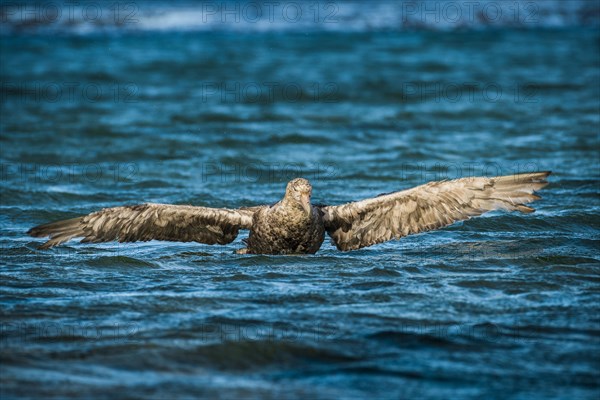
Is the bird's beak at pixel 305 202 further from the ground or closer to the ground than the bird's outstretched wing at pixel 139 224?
further from the ground

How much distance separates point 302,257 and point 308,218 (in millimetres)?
439

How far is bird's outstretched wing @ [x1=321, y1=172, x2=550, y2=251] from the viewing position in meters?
8.61

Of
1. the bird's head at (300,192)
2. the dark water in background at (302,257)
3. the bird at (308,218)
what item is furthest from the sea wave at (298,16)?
the bird's head at (300,192)

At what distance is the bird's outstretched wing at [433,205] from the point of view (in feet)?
28.2

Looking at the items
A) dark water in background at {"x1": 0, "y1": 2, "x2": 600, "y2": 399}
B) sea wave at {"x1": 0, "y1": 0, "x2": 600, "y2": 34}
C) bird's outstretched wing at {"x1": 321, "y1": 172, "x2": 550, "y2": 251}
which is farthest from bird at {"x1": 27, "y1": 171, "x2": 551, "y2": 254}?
sea wave at {"x1": 0, "y1": 0, "x2": 600, "y2": 34}

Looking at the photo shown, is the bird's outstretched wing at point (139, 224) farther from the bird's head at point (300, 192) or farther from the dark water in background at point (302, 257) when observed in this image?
the bird's head at point (300, 192)

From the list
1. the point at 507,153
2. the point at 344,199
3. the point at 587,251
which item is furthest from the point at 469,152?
the point at 587,251

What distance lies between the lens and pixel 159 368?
21.2 feet

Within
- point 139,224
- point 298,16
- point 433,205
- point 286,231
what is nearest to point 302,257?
point 286,231

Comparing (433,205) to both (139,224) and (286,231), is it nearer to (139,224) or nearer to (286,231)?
(286,231)

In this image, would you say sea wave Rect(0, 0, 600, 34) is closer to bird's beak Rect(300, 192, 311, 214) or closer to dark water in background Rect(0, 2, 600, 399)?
dark water in background Rect(0, 2, 600, 399)

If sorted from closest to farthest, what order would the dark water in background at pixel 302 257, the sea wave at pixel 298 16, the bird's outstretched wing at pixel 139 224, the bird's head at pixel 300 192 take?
the dark water in background at pixel 302 257 → the bird's head at pixel 300 192 → the bird's outstretched wing at pixel 139 224 → the sea wave at pixel 298 16

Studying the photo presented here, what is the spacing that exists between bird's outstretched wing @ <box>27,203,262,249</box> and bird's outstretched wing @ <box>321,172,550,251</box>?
956 millimetres

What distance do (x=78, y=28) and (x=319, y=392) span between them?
29.3 meters
